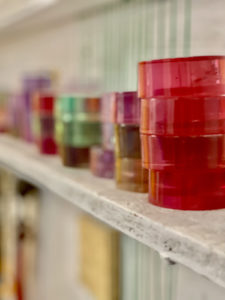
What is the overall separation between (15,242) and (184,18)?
0.86 meters

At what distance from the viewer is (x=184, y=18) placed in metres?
0.69

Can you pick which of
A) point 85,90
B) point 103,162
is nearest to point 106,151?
point 103,162

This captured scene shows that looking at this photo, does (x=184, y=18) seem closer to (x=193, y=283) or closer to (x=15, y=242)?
(x=193, y=283)

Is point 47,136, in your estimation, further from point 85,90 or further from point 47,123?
point 85,90

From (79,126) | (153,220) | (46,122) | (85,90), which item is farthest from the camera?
(85,90)

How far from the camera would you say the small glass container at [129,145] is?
1.72ft

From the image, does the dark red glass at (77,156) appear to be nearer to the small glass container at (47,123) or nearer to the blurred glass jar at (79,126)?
the blurred glass jar at (79,126)

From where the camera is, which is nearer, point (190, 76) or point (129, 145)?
point (190, 76)

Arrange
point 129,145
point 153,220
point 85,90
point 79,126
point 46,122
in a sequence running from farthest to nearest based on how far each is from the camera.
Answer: point 85,90
point 46,122
point 79,126
point 129,145
point 153,220

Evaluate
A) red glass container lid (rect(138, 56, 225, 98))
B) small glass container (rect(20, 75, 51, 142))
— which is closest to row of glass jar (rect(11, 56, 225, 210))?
red glass container lid (rect(138, 56, 225, 98))

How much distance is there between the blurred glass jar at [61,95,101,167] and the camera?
0.67 meters

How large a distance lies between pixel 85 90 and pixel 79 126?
226 millimetres

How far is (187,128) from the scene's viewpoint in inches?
16.9

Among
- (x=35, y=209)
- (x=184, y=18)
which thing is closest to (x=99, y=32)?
(x=184, y=18)
